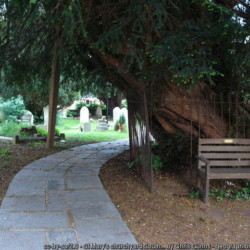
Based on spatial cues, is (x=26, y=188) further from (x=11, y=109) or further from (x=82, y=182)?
(x=11, y=109)

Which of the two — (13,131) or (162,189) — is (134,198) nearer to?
(162,189)

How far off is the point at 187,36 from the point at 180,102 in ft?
5.44

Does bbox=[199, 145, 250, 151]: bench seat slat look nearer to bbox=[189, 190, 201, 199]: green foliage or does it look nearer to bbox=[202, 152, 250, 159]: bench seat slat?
bbox=[202, 152, 250, 159]: bench seat slat

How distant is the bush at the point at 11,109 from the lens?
20922mm

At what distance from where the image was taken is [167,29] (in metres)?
5.19

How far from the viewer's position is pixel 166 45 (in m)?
4.22

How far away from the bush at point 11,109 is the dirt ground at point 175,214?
16635 mm

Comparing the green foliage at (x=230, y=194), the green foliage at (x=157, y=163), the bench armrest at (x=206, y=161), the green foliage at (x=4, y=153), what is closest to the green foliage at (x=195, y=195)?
the green foliage at (x=230, y=194)

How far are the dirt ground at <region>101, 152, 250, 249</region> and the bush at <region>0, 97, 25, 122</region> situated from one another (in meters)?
16.6

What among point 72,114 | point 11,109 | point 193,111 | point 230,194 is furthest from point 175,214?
point 72,114

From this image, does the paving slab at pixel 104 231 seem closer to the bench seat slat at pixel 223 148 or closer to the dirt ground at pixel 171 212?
the dirt ground at pixel 171 212

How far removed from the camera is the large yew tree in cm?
411

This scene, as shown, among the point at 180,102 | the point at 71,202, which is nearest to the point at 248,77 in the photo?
the point at 180,102

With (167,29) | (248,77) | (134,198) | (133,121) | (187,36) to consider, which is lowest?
(134,198)
